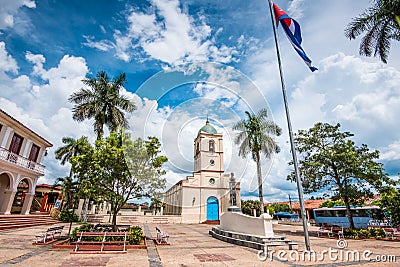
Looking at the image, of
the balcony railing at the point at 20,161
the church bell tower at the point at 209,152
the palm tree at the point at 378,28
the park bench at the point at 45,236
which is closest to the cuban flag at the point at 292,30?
the palm tree at the point at 378,28

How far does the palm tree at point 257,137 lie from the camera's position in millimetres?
21969

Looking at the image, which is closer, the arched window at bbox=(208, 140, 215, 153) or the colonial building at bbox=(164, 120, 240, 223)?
the colonial building at bbox=(164, 120, 240, 223)

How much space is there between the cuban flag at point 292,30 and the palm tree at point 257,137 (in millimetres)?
14146

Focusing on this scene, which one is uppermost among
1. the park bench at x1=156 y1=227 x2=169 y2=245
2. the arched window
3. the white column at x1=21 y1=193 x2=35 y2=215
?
the arched window

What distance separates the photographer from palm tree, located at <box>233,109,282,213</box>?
72.1 feet

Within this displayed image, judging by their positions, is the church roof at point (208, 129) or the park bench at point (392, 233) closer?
the park bench at point (392, 233)

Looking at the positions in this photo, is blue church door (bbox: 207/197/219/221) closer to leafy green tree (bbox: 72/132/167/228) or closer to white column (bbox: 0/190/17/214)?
leafy green tree (bbox: 72/132/167/228)

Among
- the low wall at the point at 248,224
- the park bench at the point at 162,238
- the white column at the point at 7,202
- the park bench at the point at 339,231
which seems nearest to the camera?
the low wall at the point at 248,224

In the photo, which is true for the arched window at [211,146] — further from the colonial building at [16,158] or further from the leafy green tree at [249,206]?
the colonial building at [16,158]

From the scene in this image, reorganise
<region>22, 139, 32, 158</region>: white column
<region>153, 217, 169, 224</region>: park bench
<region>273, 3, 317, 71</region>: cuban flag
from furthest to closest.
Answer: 1. <region>153, 217, 169, 224</region>: park bench
2. <region>22, 139, 32, 158</region>: white column
3. <region>273, 3, 317, 71</region>: cuban flag

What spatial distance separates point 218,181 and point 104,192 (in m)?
21.4

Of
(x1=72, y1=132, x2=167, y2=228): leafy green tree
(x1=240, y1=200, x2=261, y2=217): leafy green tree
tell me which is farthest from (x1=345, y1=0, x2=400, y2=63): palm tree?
(x1=240, y1=200, x2=261, y2=217): leafy green tree

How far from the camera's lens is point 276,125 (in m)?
23.2

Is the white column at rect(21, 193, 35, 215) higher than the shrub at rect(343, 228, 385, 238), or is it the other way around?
the white column at rect(21, 193, 35, 215)
